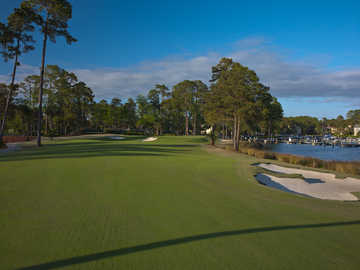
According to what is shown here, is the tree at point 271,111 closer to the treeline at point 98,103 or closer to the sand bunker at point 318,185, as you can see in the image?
the treeline at point 98,103

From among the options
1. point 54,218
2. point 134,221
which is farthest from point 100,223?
point 54,218

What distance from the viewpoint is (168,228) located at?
377 cm

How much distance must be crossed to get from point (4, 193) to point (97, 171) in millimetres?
3425

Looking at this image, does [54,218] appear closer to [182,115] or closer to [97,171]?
[97,171]

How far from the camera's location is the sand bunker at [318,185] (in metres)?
7.60

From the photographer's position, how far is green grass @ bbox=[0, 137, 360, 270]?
2.89 m

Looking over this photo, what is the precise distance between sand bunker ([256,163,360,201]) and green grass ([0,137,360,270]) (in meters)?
2.08

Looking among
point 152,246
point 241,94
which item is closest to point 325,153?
point 241,94

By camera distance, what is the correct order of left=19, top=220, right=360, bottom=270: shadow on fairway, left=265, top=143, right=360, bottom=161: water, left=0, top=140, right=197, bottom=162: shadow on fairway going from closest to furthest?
left=19, top=220, right=360, bottom=270: shadow on fairway, left=0, top=140, right=197, bottom=162: shadow on fairway, left=265, top=143, right=360, bottom=161: water

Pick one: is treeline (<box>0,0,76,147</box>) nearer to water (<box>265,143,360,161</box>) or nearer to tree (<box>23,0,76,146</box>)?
tree (<box>23,0,76,146</box>)

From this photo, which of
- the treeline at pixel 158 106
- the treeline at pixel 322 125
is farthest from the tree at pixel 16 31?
the treeline at pixel 322 125

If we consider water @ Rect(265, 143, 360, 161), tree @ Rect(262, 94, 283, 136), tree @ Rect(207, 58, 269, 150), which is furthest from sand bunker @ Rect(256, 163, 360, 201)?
water @ Rect(265, 143, 360, 161)

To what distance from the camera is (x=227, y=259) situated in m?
2.93

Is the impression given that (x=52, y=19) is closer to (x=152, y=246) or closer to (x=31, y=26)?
(x=31, y=26)
